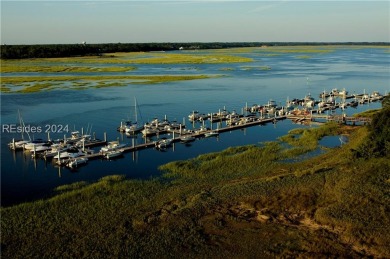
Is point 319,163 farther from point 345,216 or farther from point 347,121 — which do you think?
point 347,121

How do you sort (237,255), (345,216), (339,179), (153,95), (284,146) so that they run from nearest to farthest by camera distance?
(237,255) < (345,216) < (339,179) < (284,146) < (153,95)

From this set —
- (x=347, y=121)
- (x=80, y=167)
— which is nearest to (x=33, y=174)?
(x=80, y=167)

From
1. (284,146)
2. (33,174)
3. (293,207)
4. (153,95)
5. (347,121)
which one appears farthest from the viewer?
(153,95)

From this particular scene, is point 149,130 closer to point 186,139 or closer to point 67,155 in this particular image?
point 186,139

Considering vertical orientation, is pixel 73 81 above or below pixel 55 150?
above

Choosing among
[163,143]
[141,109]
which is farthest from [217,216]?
[141,109]

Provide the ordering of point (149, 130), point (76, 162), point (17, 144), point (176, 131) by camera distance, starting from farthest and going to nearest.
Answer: point (149, 130) < point (176, 131) < point (17, 144) < point (76, 162)
